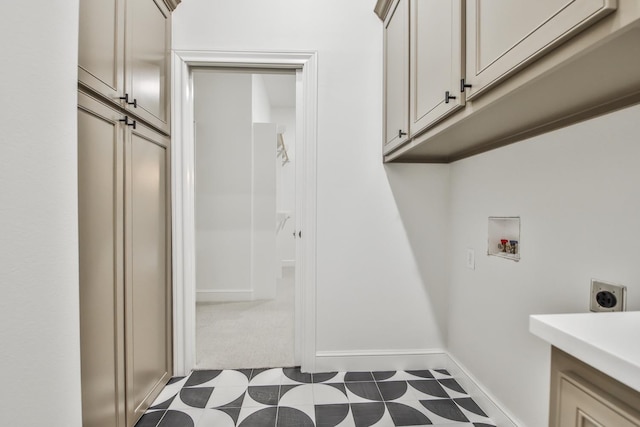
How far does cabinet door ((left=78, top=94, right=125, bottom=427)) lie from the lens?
1160 mm

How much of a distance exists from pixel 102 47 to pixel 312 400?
1938mm

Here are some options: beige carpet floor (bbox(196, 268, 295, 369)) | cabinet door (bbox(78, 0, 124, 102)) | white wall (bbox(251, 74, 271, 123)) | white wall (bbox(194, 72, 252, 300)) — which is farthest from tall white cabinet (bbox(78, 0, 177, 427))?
white wall (bbox(251, 74, 271, 123))

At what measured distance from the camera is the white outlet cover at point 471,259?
1.82 m

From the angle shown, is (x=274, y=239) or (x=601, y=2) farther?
(x=274, y=239)

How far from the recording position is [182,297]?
2004 mm

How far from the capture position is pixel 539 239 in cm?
133

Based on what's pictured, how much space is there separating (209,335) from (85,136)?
1.93 metres

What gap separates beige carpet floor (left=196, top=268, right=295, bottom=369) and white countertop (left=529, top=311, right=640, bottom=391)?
181 centimetres

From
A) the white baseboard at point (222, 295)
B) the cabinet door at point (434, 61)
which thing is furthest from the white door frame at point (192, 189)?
the white baseboard at point (222, 295)

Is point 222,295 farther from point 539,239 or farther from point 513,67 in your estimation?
point 513,67

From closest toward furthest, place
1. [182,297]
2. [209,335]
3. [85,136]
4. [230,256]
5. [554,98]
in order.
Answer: [554,98], [85,136], [182,297], [209,335], [230,256]

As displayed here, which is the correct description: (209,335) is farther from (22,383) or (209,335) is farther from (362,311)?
(22,383)

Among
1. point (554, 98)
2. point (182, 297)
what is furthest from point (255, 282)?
point (554, 98)

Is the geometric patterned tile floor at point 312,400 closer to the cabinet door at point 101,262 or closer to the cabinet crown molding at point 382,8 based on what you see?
the cabinet door at point 101,262
